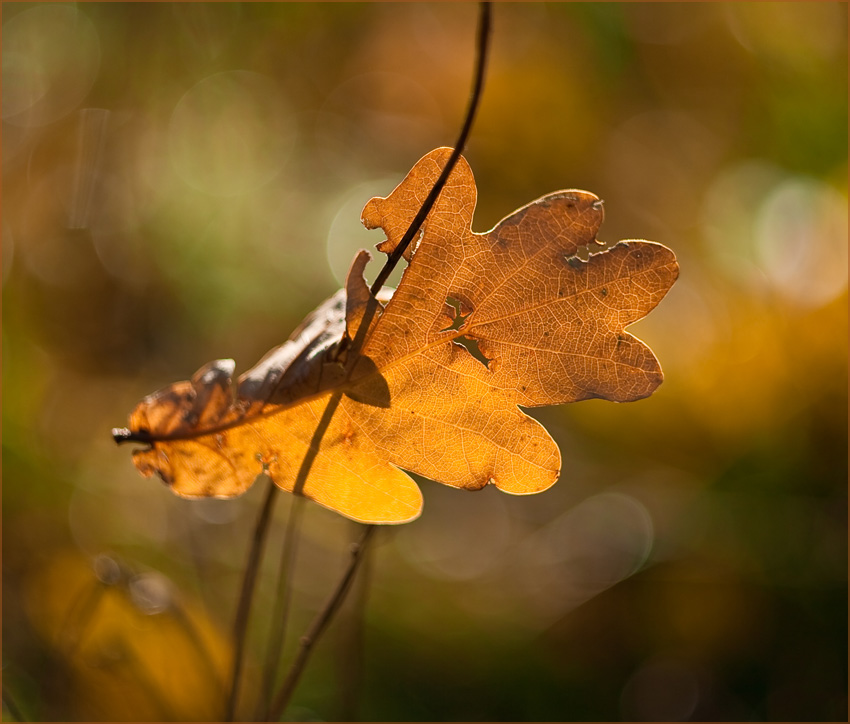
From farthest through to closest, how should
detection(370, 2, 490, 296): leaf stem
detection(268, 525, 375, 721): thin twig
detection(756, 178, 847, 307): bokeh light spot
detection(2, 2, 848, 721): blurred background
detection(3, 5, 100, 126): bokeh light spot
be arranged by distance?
1. detection(3, 5, 100, 126): bokeh light spot
2. detection(756, 178, 847, 307): bokeh light spot
3. detection(2, 2, 848, 721): blurred background
4. detection(268, 525, 375, 721): thin twig
5. detection(370, 2, 490, 296): leaf stem

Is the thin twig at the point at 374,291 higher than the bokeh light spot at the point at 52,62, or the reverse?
the bokeh light spot at the point at 52,62

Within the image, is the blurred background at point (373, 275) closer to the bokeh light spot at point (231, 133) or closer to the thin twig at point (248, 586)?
the bokeh light spot at point (231, 133)

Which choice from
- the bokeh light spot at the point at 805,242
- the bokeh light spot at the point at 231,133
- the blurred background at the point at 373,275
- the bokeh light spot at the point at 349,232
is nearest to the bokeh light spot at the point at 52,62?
the blurred background at the point at 373,275

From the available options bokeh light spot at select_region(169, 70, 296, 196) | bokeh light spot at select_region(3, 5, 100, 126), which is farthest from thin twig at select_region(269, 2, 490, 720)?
bokeh light spot at select_region(3, 5, 100, 126)

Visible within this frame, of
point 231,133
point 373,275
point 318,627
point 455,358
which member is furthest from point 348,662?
point 231,133

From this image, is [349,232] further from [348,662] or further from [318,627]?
[318,627]

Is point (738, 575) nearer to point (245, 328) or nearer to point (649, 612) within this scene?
point (649, 612)

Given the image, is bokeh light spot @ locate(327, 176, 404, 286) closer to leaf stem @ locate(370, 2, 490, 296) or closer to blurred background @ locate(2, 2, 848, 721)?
blurred background @ locate(2, 2, 848, 721)
